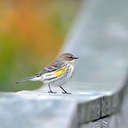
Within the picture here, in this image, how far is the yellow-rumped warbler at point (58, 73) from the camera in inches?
197

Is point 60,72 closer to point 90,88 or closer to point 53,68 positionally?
point 53,68

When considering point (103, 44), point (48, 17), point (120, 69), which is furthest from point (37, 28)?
point (120, 69)

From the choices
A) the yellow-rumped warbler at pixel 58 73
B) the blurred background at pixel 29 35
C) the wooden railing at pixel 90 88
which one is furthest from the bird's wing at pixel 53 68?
the blurred background at pixel 29 35

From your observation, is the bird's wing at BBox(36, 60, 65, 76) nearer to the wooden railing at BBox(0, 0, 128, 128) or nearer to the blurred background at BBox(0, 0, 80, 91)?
the wooden railing at BBox(0, 0, 128, 128)

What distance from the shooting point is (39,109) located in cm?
309

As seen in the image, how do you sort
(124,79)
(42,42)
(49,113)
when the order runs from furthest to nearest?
(42,42) < (124,79) < (49,113)

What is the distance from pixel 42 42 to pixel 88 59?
3807mm

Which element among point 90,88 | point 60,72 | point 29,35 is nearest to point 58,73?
point 60,72

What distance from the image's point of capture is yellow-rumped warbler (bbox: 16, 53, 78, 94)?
197 inches

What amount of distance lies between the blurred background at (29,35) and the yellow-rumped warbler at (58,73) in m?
2.71

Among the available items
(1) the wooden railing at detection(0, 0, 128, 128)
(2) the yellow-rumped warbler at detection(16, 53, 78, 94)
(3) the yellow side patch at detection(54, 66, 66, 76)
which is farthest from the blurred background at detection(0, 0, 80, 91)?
(3) the yellow side patch at detection(54, 66, 66, 76)

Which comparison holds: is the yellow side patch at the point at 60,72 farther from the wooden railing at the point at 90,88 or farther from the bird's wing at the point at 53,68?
the wooden railing at the point at 90,88

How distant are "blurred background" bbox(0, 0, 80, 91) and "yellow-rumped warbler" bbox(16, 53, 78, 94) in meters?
2.71

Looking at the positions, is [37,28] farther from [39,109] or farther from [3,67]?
[39,109]
